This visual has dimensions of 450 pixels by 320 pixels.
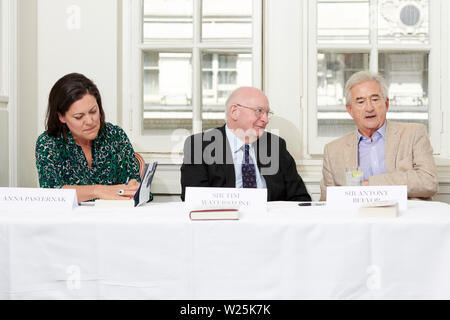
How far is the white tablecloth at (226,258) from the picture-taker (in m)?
1.37

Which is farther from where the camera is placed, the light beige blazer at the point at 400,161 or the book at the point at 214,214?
the light beige blazer at the point at 400,161

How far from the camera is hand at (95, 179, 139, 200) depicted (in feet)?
6.15

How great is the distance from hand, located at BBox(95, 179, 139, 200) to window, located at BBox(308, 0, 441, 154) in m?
1.32

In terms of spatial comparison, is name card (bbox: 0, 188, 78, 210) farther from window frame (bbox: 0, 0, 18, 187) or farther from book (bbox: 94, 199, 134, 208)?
window frame (bbox: 0, 0, 18, 187)

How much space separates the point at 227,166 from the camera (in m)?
2.33

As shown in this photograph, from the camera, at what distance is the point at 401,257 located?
1.37 m

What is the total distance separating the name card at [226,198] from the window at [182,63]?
1.40 m

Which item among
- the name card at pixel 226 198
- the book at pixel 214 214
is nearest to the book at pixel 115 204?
the name card at pixel 226 198

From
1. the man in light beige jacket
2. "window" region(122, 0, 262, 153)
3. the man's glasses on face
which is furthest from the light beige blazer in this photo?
"window" region(122, 0, 262, 153)

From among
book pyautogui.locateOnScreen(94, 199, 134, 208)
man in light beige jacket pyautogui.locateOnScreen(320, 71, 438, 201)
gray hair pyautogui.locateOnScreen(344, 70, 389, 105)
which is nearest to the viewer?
book pyautogui.locateOnScreen(94, 199, 134, 208)

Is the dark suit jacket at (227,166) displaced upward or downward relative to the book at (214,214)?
upward

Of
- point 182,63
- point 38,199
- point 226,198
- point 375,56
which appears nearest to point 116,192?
point 38,199

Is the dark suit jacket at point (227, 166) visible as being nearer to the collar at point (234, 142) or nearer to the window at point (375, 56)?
the collar at point (234, 142)
